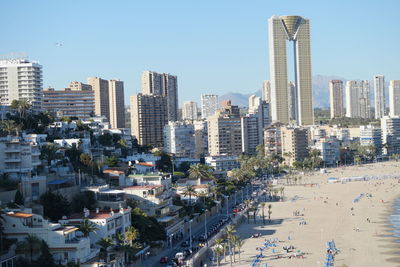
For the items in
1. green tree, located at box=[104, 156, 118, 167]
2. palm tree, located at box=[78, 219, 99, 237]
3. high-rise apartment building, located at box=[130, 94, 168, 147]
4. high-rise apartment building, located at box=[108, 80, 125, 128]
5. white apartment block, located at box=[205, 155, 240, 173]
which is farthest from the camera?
high-rise apartment building, located at box=[108, 80, 125, 128]

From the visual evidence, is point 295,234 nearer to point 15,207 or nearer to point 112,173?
point 112,173

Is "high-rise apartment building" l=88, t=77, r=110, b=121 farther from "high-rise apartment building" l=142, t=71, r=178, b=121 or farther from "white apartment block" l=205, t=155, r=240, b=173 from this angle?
"white apartment block" l=205, t=155, r=240, b=173

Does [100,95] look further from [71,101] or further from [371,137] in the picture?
[371,137]

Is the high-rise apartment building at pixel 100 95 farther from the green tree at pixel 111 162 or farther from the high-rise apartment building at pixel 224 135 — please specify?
the green tree at pixel 111 162

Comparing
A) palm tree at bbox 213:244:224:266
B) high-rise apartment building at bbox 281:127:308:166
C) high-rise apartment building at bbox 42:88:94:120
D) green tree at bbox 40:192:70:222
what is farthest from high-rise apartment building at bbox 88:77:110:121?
palm tree at bbox 213:244:224:266

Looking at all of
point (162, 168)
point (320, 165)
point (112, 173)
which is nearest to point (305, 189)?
point (162, 168)

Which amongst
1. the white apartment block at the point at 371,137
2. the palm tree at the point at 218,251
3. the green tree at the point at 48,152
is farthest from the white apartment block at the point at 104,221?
the white apartment block at the point at 371,137

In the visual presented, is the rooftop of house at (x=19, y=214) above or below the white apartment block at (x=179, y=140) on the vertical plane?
below
